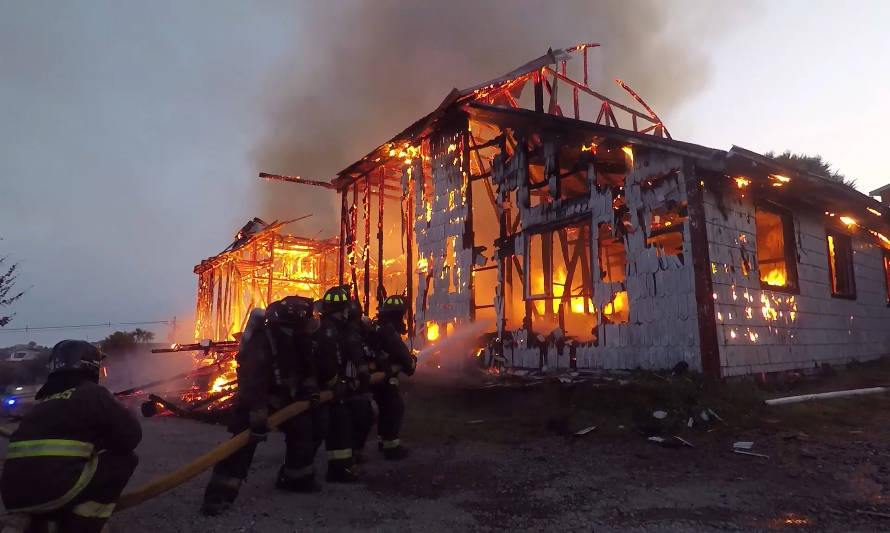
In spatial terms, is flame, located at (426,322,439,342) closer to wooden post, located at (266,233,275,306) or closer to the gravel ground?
the gravel ground

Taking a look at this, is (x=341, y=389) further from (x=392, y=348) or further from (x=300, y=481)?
(x=392, y=348)

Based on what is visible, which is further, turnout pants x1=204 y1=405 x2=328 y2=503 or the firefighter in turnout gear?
the firefighter in turnout gear

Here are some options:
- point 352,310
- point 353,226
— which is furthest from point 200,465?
point 353,226

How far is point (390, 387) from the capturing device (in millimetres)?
6566

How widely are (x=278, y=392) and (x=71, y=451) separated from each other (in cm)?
214

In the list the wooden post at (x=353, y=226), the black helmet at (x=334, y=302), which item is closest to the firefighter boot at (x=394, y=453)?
the black helmet at (x=334, y=302)

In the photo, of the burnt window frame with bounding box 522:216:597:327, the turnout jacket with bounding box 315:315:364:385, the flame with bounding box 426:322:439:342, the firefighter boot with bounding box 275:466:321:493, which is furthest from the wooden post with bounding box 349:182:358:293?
the firefighter boot with bounding box 275:466:321:493

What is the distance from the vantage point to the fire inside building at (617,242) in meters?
8.32

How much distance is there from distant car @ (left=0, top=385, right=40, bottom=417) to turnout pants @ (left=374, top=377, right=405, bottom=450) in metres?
14.2

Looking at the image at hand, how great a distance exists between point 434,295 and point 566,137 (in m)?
4.73

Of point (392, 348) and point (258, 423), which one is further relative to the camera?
point (392, 348)

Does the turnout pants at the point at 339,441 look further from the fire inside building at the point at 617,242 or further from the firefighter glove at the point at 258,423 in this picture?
the fire inside building at the point at 617,242

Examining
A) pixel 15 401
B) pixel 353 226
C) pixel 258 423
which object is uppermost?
pixel 353 226

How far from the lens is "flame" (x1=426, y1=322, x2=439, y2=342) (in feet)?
40.6
